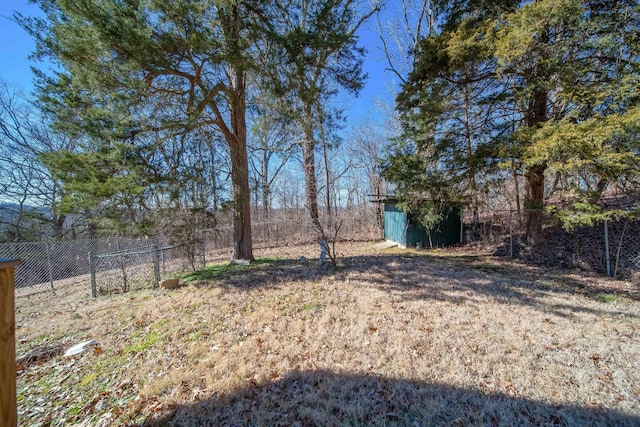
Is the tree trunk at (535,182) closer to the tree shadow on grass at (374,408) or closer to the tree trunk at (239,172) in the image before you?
the tree shadow on grass at (374,408)

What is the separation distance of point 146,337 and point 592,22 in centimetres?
928

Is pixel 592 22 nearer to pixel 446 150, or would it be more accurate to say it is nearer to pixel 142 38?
pixel 446 150

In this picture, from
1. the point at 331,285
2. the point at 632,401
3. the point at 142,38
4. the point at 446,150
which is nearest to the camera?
the point at 632,401

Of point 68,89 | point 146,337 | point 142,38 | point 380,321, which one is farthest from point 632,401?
point 68,89

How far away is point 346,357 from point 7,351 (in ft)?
8.47

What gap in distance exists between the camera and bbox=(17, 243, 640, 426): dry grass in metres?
2.12

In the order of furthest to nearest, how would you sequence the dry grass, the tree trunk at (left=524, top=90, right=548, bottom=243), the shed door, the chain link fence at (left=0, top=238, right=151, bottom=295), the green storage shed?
the shed door, the green storage shed, the chain link fence at (left=0, top=238, right=151, bottom=295), the tree trunk at (left=524, top=90, right=548, bottom=243), the dry grass

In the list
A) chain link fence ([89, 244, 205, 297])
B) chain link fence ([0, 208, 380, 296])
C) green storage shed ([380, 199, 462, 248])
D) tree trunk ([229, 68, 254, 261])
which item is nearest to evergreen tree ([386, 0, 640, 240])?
green storage shed ([380, 199, 462, 248])

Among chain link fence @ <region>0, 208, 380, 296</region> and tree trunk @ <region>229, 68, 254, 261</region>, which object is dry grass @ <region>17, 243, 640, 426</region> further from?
tree trunk @ <region>229, 68, 254, 261</region>

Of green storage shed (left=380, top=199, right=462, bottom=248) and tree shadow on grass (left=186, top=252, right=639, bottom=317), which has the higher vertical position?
green storage shed (left=380, top=199, right=462, bottom=248)

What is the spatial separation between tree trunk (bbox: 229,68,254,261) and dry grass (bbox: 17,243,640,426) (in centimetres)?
228

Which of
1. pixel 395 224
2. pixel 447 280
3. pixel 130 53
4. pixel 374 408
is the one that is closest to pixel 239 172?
pixel 130 53

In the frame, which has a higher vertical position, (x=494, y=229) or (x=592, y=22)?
(x=592, y=22)

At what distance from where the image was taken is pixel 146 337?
142 inches
